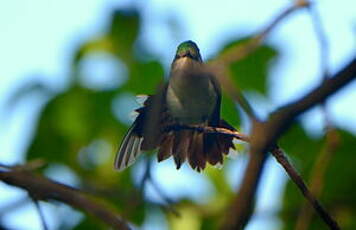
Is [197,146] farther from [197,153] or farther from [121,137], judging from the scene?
[121,137]

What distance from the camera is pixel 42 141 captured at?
144 inches

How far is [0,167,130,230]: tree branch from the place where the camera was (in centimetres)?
196

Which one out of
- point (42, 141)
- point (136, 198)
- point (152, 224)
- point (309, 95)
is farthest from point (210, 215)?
point (309, 95)

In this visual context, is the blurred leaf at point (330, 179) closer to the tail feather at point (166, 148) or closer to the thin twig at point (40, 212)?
the tail feather at point (166, 148)

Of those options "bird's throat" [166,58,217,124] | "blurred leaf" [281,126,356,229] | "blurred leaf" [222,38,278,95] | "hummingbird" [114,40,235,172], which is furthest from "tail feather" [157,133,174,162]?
"blurred leaf" [222,38,278,95]

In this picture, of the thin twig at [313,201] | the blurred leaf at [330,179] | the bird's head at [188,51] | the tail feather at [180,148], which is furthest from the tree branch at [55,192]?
the bird's head at [188,51]

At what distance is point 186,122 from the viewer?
359 centimetres

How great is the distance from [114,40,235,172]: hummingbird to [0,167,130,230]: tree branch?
0.67 meters

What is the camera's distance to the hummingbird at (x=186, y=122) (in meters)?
3.00

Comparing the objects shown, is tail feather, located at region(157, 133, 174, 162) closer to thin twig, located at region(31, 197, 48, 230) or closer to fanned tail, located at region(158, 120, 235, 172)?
fanned tail, located at region(158, 120, 235, 172)

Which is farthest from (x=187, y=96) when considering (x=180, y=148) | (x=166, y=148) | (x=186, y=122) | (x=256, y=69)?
(x=166, y=148)

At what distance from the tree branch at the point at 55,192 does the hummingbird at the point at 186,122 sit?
67 cm

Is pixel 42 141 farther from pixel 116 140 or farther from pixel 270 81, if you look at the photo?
pixel 270 81

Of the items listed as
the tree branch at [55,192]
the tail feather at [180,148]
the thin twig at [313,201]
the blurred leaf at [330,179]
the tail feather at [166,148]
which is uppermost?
the tree branch at [55,192]
